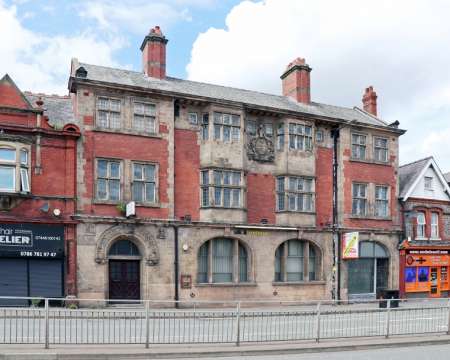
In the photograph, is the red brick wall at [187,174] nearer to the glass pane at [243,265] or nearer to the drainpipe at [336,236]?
the glass pane at [243,265]

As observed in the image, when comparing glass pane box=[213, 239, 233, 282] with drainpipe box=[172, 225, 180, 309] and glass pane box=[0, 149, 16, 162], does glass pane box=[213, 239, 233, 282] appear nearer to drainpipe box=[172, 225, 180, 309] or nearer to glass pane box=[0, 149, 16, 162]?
drainpipe box=[172, 225, 180, 309]

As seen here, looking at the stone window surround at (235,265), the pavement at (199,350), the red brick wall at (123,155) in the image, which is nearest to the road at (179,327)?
the pavement at (199,350)

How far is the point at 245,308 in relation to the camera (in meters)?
25.1

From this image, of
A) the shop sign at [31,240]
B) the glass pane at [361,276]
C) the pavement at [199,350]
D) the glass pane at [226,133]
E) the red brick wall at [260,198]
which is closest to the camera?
the pavement at [199,350]

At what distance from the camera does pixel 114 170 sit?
2366 cm

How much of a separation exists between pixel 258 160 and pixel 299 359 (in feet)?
52.4

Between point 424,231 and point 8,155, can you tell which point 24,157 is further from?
point 424,231

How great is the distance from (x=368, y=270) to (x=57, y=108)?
18.9m

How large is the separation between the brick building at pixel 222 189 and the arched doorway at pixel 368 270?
0.23 ft

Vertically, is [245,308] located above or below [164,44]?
below

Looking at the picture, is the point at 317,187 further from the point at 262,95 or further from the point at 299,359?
the point at 299,359

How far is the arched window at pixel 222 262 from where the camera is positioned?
2539 centimetres

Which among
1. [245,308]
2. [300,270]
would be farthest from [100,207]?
[300,270]

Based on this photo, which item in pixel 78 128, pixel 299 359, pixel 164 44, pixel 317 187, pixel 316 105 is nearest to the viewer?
pixel 299 359
